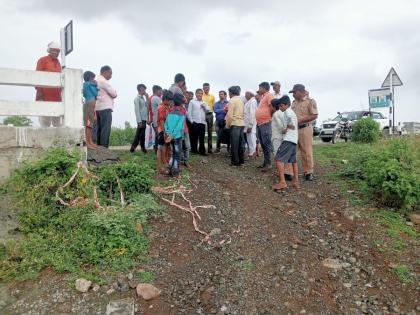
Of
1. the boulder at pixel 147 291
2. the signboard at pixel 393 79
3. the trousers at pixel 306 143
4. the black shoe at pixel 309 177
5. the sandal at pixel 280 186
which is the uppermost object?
the signboard at pixel 393 79

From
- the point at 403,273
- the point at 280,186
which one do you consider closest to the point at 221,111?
the point at 280,186

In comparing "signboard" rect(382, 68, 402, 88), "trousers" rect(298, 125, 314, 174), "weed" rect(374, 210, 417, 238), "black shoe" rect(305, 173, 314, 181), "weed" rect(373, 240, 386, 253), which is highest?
"signboard" rect(382, 68, 402, 88)

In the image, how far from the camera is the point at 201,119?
8938mm

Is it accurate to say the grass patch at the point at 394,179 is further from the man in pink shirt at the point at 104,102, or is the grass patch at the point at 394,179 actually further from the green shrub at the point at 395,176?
the man in pink shirt at the point at 104,102

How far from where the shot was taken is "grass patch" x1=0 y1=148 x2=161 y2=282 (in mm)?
4660

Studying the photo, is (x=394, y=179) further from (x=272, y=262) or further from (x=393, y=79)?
(x=393, y=79)

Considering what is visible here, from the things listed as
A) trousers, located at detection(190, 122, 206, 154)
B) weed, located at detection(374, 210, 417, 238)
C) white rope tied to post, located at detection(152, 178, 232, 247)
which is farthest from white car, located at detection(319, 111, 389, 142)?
white rope tied to post, located at detection(152, 178, 232, 247)

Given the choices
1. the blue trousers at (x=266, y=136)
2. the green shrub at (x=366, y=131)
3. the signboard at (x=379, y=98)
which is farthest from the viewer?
the signboard at (x=379, y=98)

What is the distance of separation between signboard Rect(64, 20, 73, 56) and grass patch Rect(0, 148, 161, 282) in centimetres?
146

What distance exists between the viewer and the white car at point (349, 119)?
17.0 metres

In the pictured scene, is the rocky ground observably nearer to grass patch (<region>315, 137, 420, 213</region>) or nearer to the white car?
grass patch (<region>315, 137, 420, 213</region>)

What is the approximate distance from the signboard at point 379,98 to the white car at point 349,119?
1446 millimetres

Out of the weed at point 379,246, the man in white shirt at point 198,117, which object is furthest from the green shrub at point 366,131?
the weed at point 379,246

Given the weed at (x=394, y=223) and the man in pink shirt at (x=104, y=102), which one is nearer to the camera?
the weed at (x=394, y=223)
